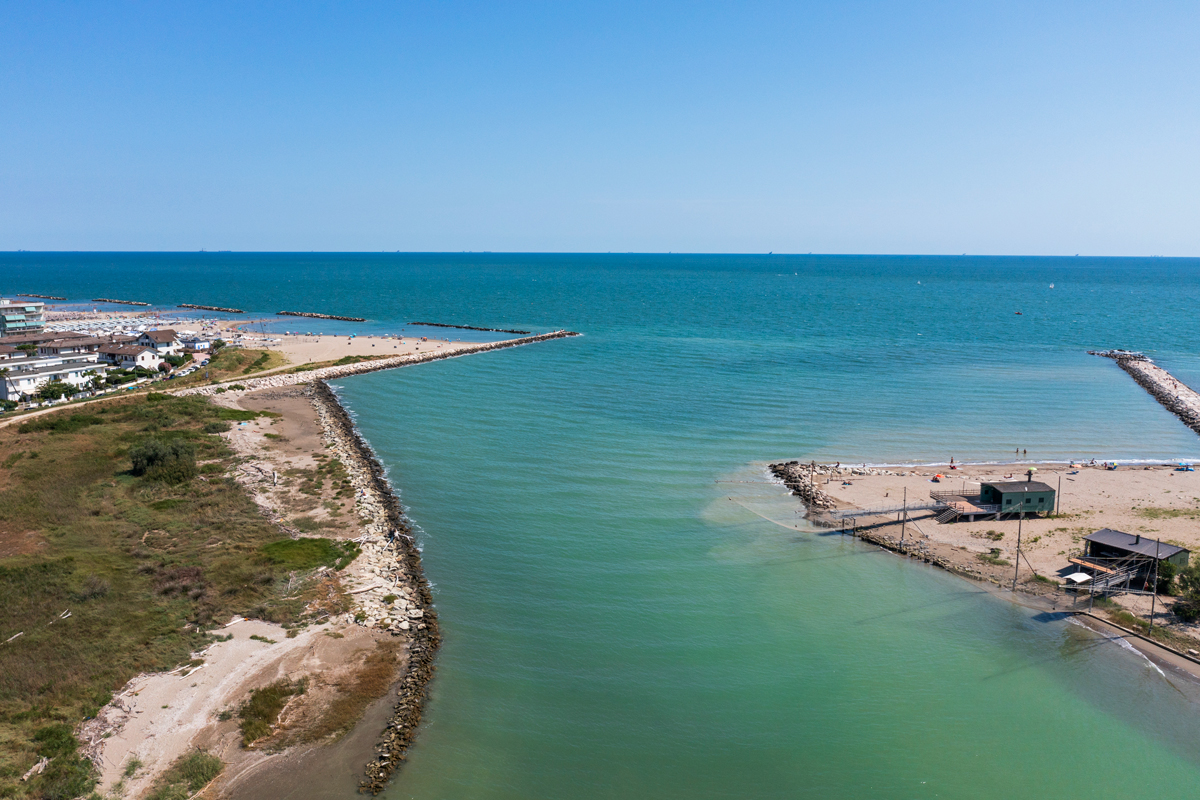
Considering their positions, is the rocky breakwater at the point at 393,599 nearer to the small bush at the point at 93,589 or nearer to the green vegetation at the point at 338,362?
the small bush at the point at 93,589

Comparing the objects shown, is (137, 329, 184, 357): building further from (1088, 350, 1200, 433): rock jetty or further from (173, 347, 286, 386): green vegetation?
(1088, 350, 1200, 433): rock jetty

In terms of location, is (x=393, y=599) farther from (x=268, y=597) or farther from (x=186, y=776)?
(x=186, y=776)

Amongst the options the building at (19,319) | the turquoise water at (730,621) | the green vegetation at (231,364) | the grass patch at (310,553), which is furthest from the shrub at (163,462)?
the building at (19,319)

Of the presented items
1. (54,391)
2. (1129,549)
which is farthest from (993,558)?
(54,391)

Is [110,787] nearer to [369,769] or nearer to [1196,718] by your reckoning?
[369,769]

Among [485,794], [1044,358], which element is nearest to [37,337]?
[485,794]

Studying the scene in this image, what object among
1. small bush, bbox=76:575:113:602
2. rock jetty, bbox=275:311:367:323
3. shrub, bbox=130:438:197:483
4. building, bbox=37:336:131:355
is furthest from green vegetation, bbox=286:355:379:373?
small bush, bbox=76:575:113:602
